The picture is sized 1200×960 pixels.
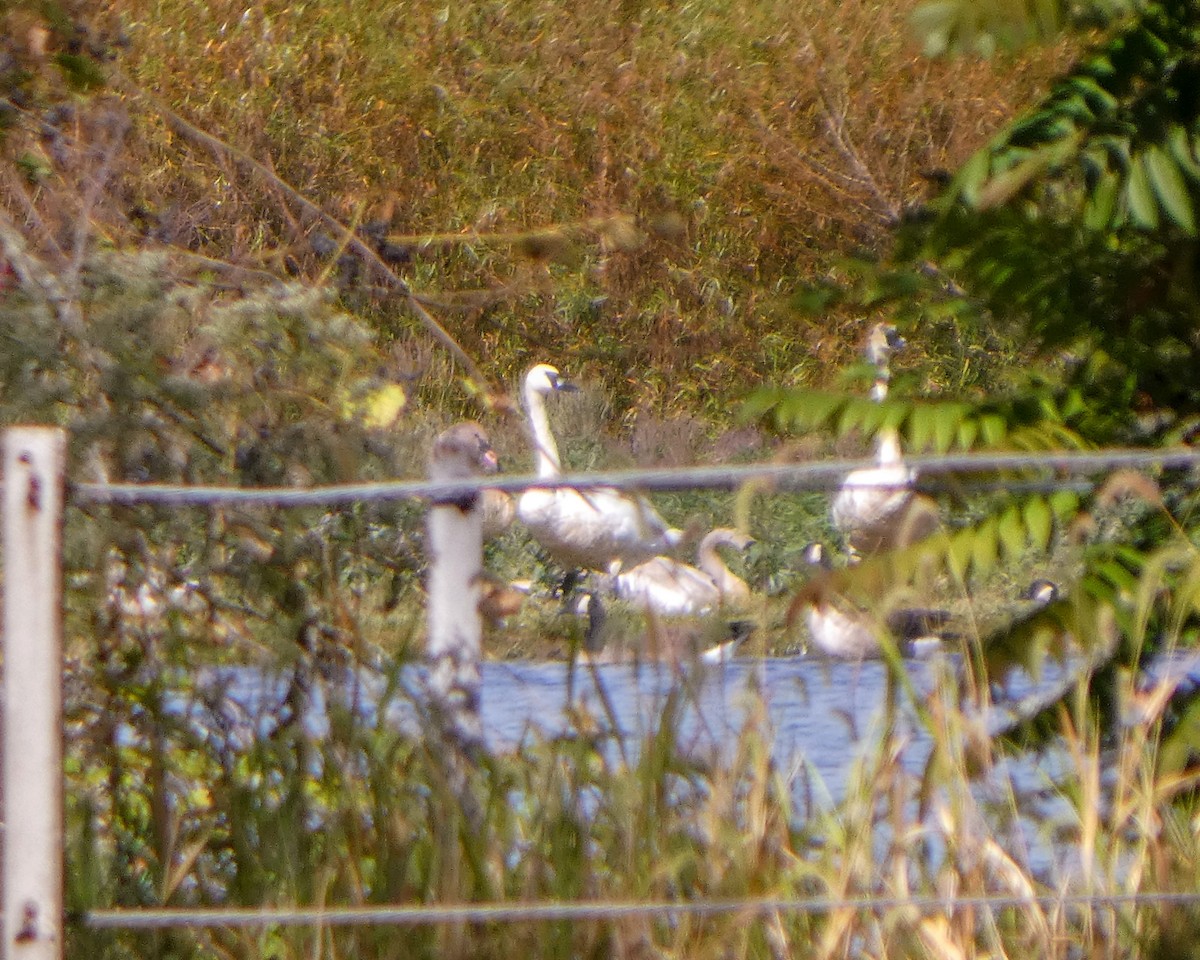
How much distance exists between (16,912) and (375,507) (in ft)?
4.20

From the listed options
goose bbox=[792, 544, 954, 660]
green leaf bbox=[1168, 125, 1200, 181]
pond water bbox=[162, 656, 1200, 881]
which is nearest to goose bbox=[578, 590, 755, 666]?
pond water bbox=[162, 656, 1200, 881]

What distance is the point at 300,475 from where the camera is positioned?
9.89ft

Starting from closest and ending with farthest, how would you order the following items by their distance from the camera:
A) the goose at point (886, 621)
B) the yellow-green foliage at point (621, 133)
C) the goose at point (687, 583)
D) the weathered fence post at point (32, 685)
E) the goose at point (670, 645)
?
the weathered fence post at point (32, 685) < the goose at point (886, 621) < the goose at point (670, 645) < the goose at point (687, 583) < the yellow-green foliage at point (621, 133)

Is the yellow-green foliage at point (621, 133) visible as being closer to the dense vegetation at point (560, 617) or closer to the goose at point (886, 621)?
the goose at point (886, 621)

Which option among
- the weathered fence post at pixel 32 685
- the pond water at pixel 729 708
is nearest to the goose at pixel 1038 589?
the pond water at pixel 729 708

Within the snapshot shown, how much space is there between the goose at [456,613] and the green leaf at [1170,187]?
3.41 feet

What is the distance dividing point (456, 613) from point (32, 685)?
930mm

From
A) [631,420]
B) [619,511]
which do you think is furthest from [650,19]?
[619,511]

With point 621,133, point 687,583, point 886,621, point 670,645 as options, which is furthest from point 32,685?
point 621,133

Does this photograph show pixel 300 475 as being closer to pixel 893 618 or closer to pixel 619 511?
pixel 893 618

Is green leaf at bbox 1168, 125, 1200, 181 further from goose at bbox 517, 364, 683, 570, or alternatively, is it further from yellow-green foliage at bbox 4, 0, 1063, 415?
yellow-green foliage at bbox 4, 0, 1063, 415

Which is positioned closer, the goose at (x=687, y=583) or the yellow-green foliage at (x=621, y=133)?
the goose at (x=687, y=583)

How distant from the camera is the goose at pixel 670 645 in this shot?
270 centimetres

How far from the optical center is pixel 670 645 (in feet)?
8.99
